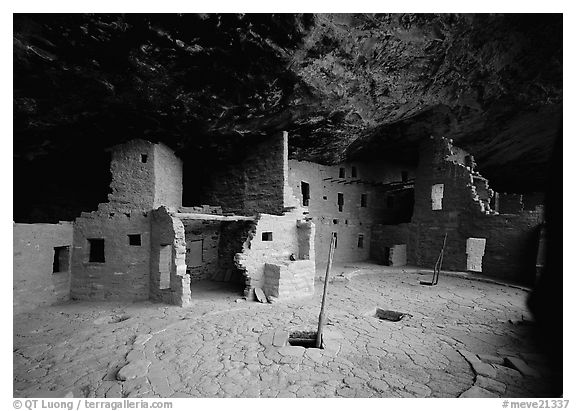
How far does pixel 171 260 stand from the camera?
8328mm

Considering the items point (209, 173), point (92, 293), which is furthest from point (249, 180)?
point (92, 293)

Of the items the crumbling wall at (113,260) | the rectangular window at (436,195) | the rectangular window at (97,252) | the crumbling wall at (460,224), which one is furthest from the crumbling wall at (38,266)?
the rectangular window at (436,195)

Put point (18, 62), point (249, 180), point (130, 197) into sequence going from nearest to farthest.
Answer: point (18, 62) → point (130, 197) → point (249, 180)

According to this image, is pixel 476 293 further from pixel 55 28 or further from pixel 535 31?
pixel 55 28

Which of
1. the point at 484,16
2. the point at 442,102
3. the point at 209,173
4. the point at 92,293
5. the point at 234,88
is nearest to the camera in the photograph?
the point at 484,16

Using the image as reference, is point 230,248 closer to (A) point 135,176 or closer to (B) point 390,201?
(A) point 135,176

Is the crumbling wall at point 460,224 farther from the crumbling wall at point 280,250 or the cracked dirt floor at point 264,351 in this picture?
the crumbling wall at point 280,250

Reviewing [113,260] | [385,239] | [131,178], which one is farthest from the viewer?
[385,239]

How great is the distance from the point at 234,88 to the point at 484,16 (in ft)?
20.1

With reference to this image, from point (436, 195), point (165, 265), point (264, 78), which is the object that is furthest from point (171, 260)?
point (436, 195)

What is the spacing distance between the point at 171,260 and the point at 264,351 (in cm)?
443

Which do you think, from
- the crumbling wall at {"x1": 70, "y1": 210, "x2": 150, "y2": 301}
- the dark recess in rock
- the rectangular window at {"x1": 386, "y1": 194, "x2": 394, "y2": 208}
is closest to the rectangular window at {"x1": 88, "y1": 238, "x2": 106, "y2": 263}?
the crumbling wall at {"x1": 70, "y1": 210, "x2": 150, "y2": 301}

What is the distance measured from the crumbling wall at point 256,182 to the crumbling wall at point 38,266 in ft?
18.2

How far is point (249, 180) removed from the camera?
11773 millimetres
